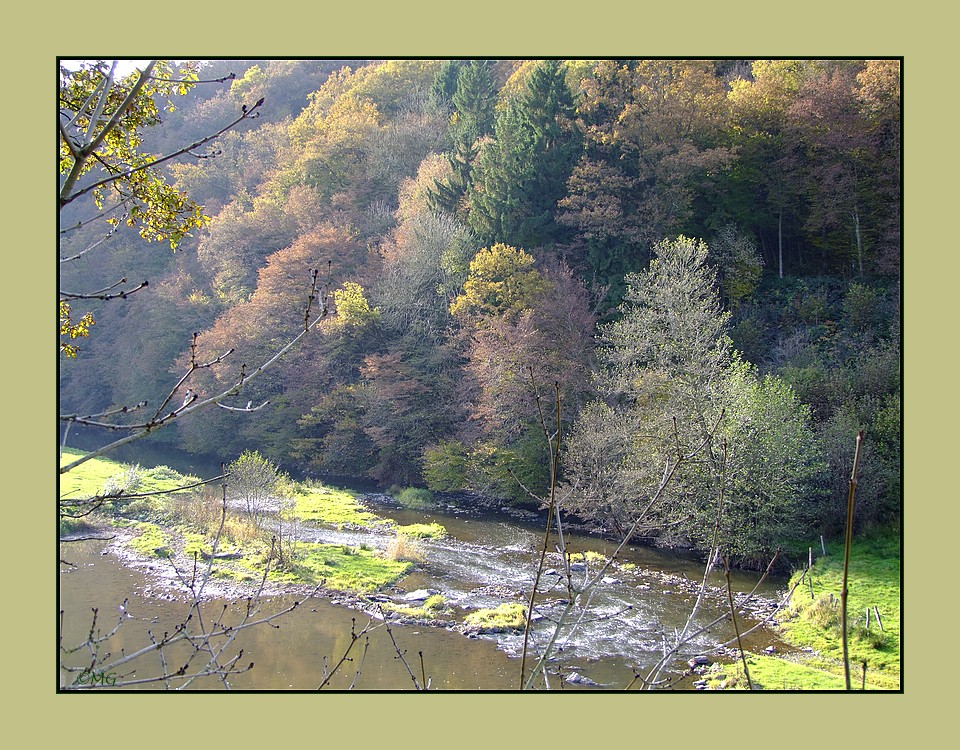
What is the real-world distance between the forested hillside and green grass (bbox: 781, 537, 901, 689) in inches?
33.1

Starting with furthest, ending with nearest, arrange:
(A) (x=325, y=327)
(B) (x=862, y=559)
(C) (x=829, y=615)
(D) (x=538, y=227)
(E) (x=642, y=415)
→ (A) (x=325, y=327) → (D) (x=538, y=227) → (E) (x=642, y=415) → (B) (x=862, y=559) → (C) (x=829, y=615)

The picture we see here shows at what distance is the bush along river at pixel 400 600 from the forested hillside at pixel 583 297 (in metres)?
1.57

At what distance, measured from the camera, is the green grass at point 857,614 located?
8828 mm

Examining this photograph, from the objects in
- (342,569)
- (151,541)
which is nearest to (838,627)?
(342,569)

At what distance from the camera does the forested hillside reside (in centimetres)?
1377

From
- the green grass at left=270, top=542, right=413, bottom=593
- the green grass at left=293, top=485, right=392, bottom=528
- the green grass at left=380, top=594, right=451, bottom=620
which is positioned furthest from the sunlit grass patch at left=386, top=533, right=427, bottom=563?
the green grass at left=380, top=594, right=451, bottom=620

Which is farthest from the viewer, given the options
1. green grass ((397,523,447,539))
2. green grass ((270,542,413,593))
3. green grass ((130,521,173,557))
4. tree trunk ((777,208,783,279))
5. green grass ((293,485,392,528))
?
tree trunk ((777,208,783,279))

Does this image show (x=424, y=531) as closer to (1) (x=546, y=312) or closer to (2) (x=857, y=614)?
(1) (x=546, y=312)

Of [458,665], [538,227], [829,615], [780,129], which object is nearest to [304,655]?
[458,665]

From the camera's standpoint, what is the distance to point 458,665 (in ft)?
29.9

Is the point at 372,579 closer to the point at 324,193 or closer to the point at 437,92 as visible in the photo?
the point at 324,193

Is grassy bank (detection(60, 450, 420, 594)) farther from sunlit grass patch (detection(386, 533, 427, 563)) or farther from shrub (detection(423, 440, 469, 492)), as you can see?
shrub (detection(423, 440, 469, 492))

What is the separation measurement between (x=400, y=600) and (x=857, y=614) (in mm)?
6073

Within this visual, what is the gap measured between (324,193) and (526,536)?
53.7ft
